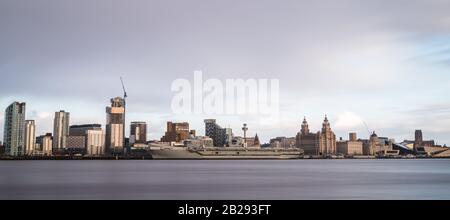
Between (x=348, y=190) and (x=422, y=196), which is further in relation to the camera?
(x=348, y=190)

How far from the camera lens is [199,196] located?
41.9 m

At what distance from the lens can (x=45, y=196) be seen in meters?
42.2

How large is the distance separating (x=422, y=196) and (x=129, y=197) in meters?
26.4

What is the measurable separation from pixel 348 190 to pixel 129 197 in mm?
22231
